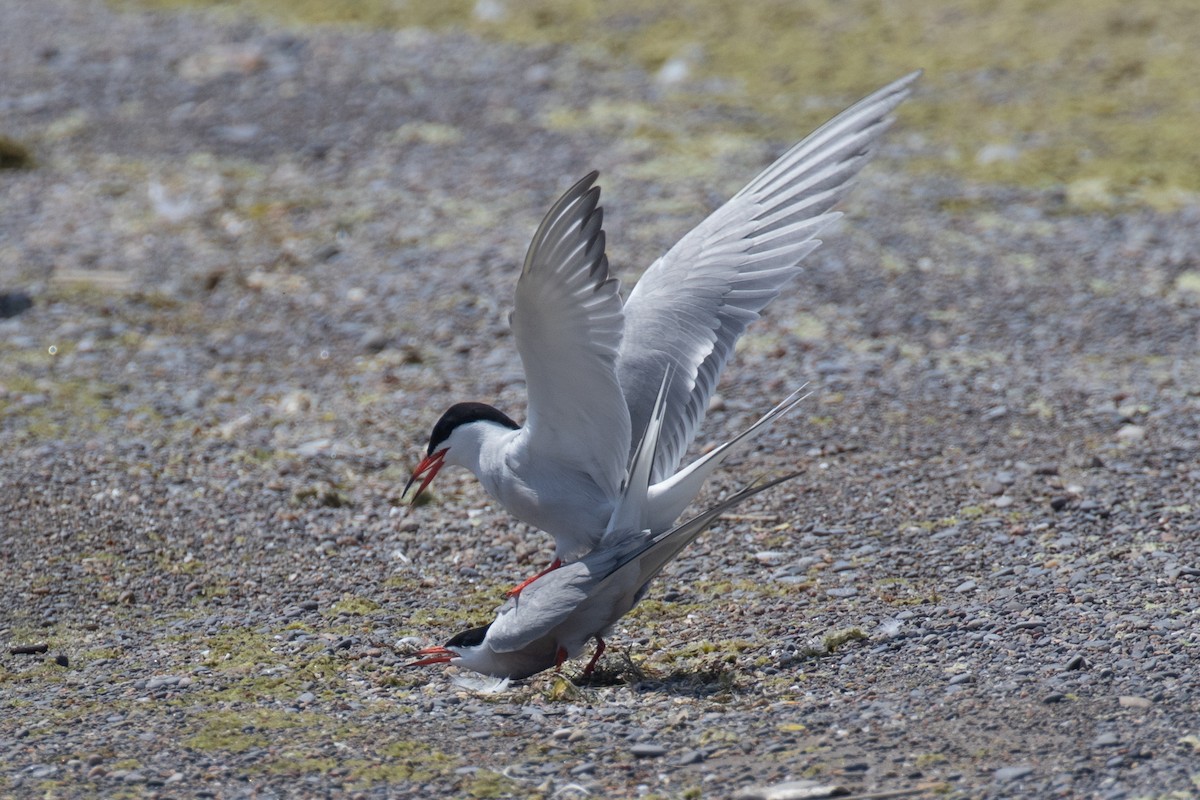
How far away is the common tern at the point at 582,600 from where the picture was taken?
359cm

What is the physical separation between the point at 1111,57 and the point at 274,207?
17.2ft

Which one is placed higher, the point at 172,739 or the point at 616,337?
the point at 616,337

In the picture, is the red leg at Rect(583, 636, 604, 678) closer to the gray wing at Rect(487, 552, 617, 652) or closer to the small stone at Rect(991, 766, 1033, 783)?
the gray wing at Rect(487, 552, 617, 652)

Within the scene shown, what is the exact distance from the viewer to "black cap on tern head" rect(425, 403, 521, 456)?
4.06 meters

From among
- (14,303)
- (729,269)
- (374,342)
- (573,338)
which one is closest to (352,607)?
(573,338)

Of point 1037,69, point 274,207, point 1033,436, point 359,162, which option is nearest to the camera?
point 1033,436

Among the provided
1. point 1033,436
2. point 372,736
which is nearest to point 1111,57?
point 1033,436

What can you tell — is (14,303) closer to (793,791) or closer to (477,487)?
(477,487)

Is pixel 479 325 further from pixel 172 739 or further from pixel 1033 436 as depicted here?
pixel 172 739

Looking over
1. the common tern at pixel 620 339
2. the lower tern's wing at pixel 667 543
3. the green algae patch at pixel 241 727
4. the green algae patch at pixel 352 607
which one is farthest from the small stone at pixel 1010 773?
the green algae patch at pixel 352 607

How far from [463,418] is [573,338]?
0.72 metres

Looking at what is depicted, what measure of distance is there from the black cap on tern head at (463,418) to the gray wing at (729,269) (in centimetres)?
38

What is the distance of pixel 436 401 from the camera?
5.73m

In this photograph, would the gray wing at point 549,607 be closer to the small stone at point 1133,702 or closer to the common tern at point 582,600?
the common tern at point 582,600
